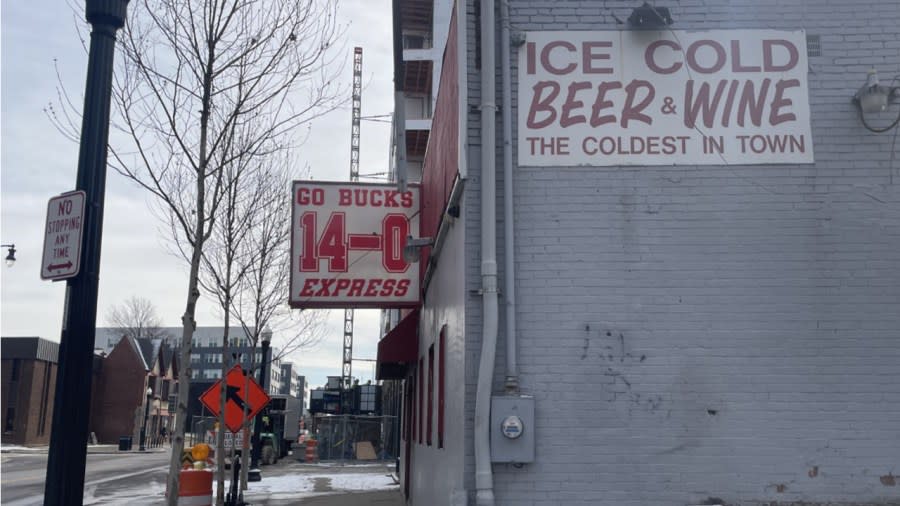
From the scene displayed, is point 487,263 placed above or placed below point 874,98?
below

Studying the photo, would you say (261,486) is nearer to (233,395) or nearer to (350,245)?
(233,395)

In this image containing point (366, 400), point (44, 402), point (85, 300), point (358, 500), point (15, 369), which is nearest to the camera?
point (85, 300)

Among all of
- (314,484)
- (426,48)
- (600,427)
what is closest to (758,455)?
(600,427)

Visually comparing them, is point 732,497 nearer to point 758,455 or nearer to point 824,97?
point 758,455

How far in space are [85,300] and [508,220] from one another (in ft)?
10.8

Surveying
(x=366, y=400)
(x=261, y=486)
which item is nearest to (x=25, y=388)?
(x=366, y=400)

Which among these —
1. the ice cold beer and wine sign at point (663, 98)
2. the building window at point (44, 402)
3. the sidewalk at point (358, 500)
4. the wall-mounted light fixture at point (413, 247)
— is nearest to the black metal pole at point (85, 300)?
the ice cold beer and wine sign at point (663, 98)

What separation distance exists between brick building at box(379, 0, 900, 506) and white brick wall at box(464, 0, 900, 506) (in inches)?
0.7

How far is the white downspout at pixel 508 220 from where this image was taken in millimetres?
6965

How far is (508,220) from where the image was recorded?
7223mm

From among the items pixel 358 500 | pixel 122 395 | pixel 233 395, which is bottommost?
pixel 358 500

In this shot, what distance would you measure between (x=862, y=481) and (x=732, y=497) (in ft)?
3.43

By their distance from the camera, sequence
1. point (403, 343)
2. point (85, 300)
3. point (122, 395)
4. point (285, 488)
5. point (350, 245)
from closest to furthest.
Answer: point (85, 300), point (350, 245), point (403, 343), point (285, 488), point (122, 395)

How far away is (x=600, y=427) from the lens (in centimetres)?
698
